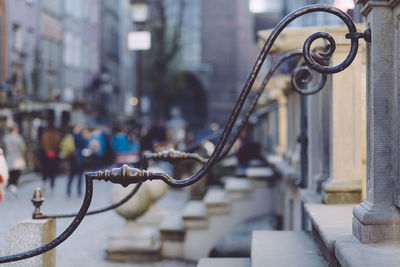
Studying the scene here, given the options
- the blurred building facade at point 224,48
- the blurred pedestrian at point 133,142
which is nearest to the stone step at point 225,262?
the blurred pedestrian at point 133,142

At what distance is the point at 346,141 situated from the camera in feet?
20.7

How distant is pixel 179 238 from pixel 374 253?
6.63 meters

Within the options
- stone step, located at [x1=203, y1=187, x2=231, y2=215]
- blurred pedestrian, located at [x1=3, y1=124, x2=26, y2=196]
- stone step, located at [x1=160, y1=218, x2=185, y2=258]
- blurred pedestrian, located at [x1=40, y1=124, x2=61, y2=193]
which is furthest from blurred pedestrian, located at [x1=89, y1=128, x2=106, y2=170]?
stone step, located at [x1=160, y1=218, x2=185, y2=258]

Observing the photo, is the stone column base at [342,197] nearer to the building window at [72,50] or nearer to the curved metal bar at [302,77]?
the curved metal bar at [302,77]

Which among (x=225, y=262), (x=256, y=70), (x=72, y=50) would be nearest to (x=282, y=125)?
(x=225, y=262)

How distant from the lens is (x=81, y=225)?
907cm

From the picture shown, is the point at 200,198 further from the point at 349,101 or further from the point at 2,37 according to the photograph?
the point at 2,37

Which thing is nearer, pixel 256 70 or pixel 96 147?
pixel 256 70

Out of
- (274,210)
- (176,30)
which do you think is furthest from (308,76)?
(176,30)

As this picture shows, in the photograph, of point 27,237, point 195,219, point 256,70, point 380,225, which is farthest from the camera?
point 195,219

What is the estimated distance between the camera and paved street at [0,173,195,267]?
5898 millimetres

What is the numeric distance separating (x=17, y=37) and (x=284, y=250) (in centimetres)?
2795

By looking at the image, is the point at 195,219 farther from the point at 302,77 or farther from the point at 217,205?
the point at 302,77

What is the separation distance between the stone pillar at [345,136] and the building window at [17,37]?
84.3 feet
